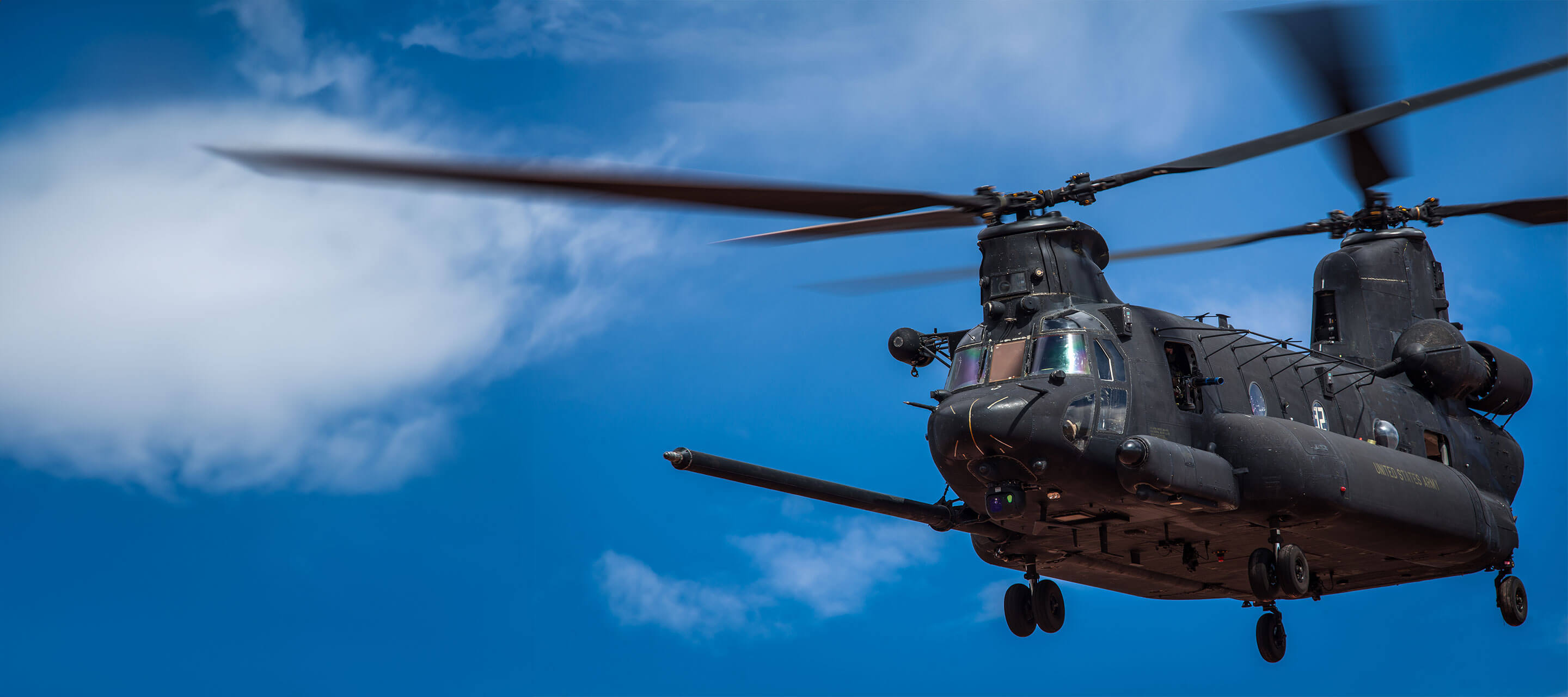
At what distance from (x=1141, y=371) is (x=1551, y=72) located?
5567mm

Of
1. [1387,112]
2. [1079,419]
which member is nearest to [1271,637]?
[1079,419]

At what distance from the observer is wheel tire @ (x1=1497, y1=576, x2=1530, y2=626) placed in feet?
70.9

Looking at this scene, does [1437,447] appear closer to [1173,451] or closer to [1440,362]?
[1440,362]

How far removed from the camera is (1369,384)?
2109cm

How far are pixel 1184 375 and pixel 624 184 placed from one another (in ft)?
28.4

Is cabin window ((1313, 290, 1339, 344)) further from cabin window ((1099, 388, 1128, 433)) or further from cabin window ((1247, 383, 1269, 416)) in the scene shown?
cabin window ((1099, 388, 1128, 433))

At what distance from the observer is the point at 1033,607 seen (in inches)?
789

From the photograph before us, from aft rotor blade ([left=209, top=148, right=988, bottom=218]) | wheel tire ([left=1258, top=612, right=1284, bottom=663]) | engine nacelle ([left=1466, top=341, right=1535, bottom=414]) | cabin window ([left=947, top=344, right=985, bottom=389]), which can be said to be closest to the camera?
aft rotor blade ([left=209, top=148, right=988, bottom=218])

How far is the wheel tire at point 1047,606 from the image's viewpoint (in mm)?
19969

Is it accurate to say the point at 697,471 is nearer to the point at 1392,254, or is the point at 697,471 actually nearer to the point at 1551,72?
the point at 1551,72

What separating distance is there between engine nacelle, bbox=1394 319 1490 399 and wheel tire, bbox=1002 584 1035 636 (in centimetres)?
722

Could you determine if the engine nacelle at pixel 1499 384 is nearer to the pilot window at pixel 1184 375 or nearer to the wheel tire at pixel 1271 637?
the wheel tire at pixel 1271 637

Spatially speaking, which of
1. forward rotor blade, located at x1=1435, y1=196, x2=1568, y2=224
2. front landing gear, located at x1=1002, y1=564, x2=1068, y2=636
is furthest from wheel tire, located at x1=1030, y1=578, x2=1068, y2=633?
forward rotor blade, located at x1=1435, y1=196, x2=1568, y2=224

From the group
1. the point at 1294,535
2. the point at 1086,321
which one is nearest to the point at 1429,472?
the point at 1294,535
